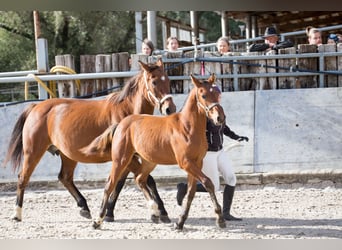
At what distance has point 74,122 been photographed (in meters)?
6.43

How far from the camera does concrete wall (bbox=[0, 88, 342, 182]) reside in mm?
7852

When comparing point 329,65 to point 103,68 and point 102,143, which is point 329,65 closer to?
point 103,68

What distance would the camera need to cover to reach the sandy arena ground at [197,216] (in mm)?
Answer: 5840

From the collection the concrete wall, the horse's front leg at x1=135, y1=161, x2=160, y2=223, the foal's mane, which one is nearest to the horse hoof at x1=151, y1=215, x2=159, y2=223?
the horse's front leg at x1=135, y1=161, x2=160, y2=223

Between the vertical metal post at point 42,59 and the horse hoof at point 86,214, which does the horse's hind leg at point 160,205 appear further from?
the vertical metal post at point 42,59

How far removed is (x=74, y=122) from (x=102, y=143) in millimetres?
497

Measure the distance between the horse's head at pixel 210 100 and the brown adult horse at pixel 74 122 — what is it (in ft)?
1.58

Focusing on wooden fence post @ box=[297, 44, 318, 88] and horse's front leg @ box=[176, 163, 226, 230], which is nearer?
horse's front leg @ box=[176, 163, 226, 230]

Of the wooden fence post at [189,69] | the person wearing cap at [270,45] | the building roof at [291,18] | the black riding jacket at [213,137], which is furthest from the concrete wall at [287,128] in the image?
the building roof at [291,18]

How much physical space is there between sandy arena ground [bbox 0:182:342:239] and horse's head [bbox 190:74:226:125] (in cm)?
Result: 111

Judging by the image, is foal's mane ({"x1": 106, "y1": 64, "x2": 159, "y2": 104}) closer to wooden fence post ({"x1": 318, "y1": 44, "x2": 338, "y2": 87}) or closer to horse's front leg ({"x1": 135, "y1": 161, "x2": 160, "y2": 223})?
horse's front leg ({"x1": 135, "y1": 161, "x2": 160, "y2": 223})
